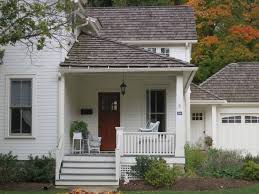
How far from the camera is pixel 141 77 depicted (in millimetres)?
22844

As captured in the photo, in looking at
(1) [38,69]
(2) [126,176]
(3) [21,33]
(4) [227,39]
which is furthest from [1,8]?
(4) [227,39]

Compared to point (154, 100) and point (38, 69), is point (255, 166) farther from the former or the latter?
point (38, 69)

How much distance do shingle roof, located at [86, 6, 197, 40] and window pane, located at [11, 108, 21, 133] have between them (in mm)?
8039

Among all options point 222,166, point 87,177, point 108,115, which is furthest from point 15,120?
point 222,166

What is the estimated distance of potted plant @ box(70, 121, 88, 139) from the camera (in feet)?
69.9

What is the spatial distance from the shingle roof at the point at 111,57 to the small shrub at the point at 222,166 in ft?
12.4

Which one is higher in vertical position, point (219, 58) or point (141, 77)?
point (219, 58)

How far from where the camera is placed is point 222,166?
20812 mm

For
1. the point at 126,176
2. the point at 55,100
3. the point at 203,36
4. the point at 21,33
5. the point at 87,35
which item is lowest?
the point at 126,176

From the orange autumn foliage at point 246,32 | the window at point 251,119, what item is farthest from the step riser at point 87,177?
the orange autumn foliage at point 246,32

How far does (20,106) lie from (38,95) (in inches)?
30.2

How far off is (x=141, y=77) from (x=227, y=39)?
17260 millimetres

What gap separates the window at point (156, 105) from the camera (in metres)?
23.2

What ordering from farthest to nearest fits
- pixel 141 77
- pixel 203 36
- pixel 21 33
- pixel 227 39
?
pixel 203 36 < pixel 227 39 < pixel 141 77 < pixel 21 33
